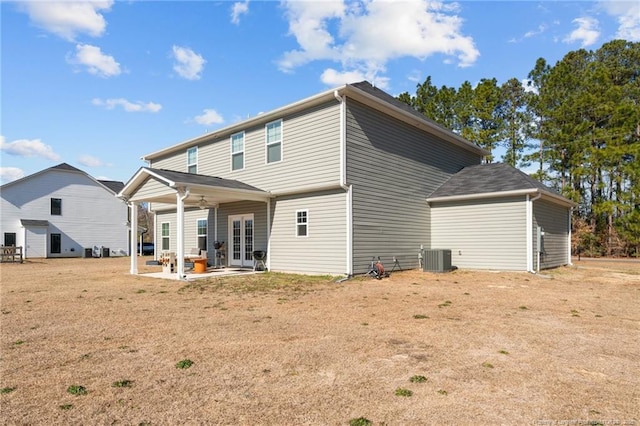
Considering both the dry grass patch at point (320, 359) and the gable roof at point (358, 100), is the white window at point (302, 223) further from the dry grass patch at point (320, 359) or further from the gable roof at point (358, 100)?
the dry grass patch at point (320, 359)

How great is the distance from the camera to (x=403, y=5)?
1212 cm

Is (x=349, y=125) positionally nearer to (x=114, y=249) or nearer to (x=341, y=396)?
(x=341, y=396)

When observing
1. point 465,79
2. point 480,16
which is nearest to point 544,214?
point 480,16

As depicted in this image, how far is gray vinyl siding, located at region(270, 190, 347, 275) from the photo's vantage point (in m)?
12.3

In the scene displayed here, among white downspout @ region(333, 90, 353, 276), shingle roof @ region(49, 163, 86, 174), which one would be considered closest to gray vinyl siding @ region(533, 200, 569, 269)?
white downspout @ region(333, 90, 353, 276)

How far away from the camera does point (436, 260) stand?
14.1 meters

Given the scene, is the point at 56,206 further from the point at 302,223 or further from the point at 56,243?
the point at 302,223

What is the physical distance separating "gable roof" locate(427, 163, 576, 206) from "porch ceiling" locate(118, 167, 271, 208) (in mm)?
7213

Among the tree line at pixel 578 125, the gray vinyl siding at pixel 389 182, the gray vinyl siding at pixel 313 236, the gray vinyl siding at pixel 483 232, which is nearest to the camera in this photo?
the gray vinyl siding at pixel 313 236

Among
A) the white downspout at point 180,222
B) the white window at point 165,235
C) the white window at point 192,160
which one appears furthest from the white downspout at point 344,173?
the white window at point 165,235

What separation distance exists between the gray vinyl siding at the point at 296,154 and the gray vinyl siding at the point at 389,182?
56 centimetres

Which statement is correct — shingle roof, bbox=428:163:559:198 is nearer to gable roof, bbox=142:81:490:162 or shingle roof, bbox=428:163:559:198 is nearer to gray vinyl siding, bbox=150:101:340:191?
gable roof, bbox=142:81:490:162

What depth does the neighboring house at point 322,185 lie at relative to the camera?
40.0ft

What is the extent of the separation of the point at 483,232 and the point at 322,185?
257 inches
